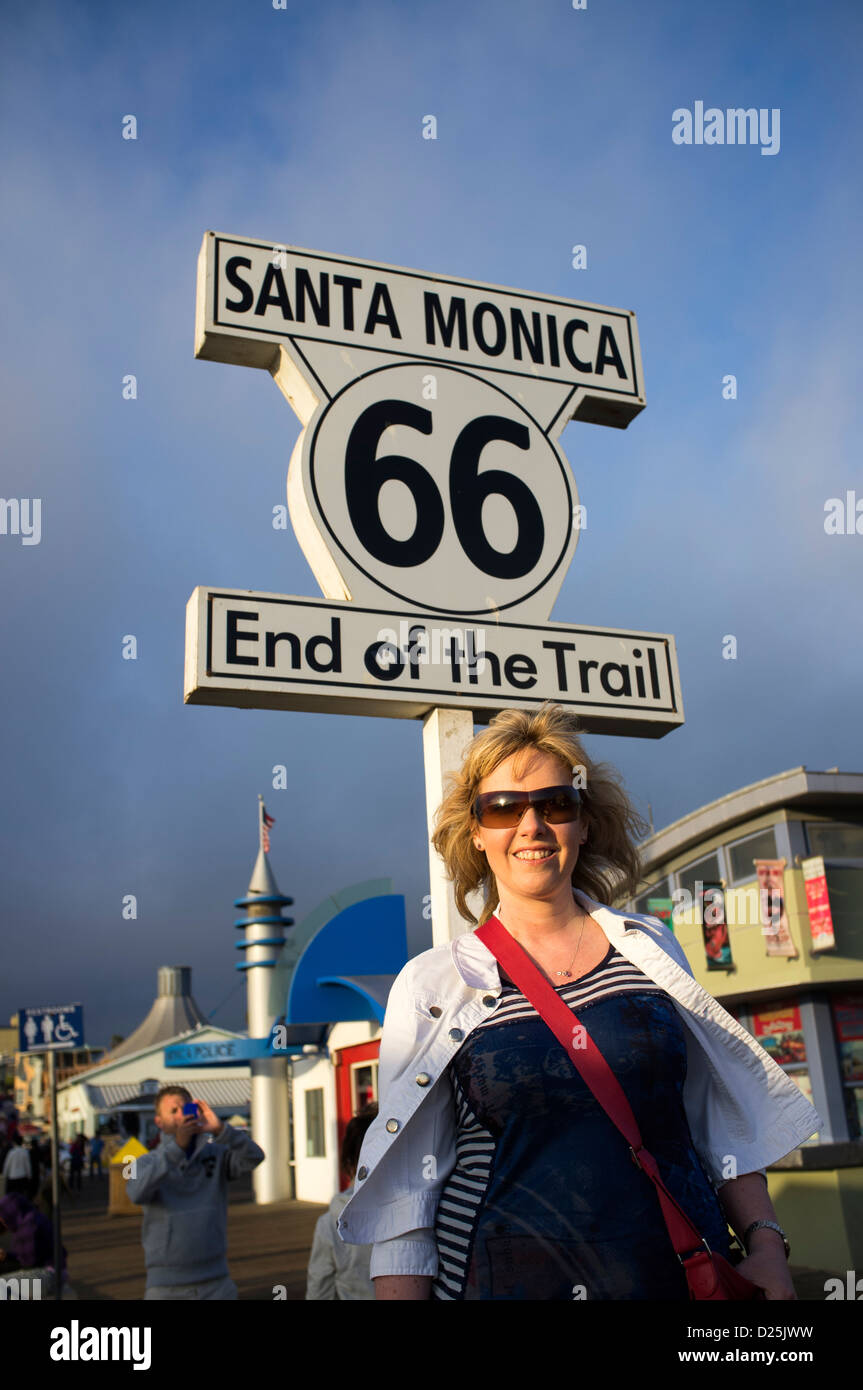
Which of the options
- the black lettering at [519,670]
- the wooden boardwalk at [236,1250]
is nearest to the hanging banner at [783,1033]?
the wooden boardwalk at [236,1250]

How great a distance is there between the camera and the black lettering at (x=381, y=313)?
4211mm

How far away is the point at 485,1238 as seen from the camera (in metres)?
1.78

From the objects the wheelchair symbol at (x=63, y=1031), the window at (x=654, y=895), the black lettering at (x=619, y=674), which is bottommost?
the wheelchair symbol at (x=63, y=1031)

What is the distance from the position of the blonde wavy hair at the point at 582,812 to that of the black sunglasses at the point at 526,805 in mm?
98

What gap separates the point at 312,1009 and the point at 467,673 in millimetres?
10919

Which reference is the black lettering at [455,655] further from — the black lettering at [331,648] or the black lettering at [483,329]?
the black lettering at [483,329]

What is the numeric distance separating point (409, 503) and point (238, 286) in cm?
110

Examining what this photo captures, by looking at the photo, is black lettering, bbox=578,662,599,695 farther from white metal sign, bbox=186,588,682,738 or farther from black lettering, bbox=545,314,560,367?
black lettering, bbox=545,314,560,367

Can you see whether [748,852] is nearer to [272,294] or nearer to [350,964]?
[350,964]
